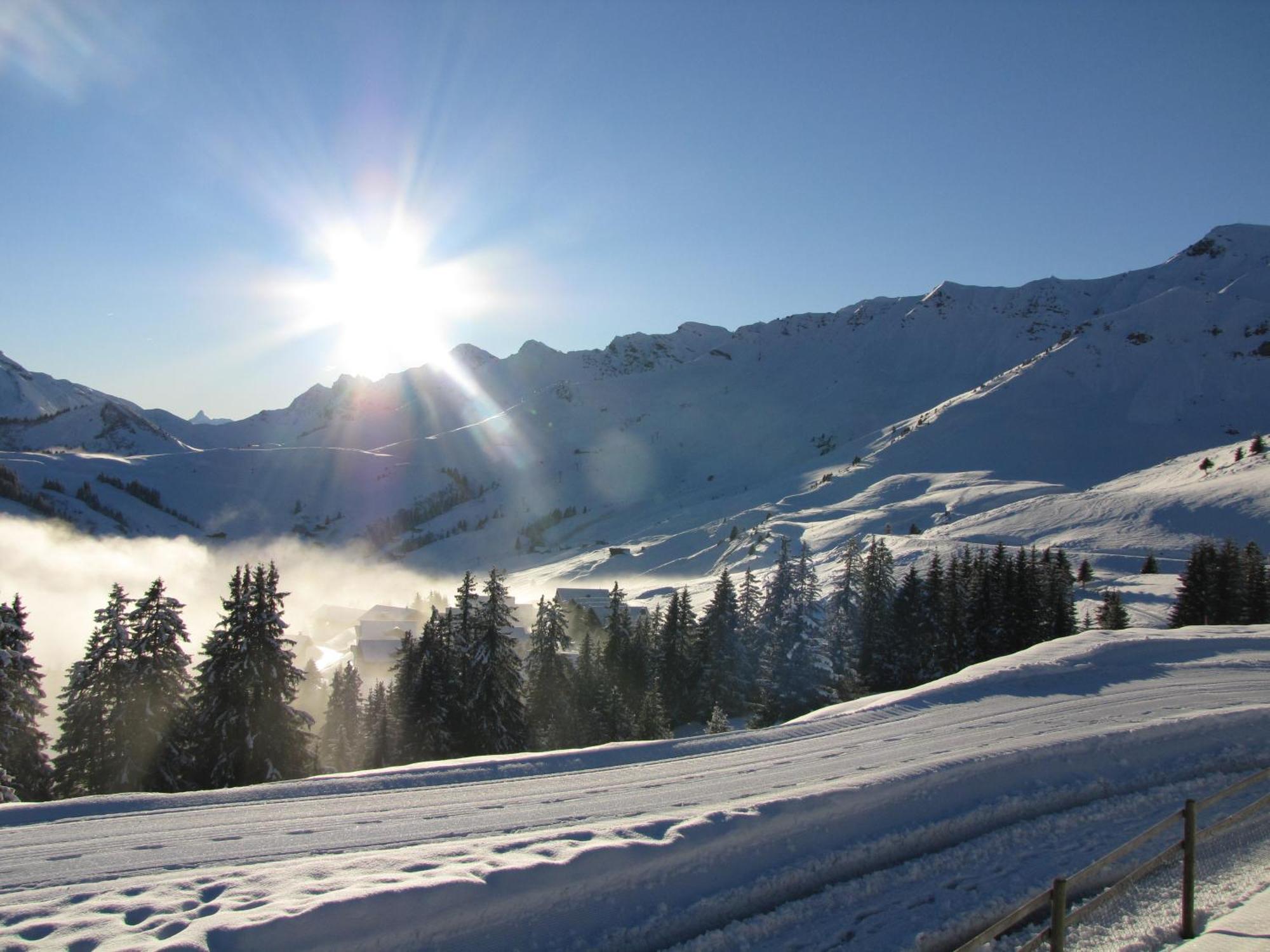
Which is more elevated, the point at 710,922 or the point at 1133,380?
the point at 1133,380

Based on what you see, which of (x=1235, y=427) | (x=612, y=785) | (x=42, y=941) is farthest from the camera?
(x=1235, y=427)

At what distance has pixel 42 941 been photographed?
6.33 metres

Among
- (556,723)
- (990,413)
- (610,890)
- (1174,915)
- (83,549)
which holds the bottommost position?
(556,723)

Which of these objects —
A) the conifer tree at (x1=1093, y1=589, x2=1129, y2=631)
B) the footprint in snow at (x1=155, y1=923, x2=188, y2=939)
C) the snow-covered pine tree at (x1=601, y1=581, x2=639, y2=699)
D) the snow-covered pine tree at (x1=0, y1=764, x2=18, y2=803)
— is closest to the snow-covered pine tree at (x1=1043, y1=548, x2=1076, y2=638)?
the conifer tree at (x1=1093, y1=589, x2=1129, y2=631)

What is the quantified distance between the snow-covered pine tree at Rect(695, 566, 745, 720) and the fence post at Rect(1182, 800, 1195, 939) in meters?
38.9

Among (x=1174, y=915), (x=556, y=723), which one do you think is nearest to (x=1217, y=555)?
(x=556, y=723)

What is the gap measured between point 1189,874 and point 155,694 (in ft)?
86.7

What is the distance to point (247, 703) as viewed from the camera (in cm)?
2355

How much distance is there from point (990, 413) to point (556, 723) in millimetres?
152891

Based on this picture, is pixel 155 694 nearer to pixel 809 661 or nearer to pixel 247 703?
pixel 247 703

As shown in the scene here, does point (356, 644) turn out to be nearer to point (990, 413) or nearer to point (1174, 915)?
point (1174, 915)

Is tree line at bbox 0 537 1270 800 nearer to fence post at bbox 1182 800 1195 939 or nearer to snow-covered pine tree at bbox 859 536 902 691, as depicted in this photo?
snow-covered pine tree at bbox 859 536 902 691

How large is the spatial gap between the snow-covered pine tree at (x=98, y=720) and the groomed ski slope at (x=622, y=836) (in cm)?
1510

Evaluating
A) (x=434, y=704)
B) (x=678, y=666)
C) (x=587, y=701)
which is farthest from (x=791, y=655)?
(x=434, y=704)
